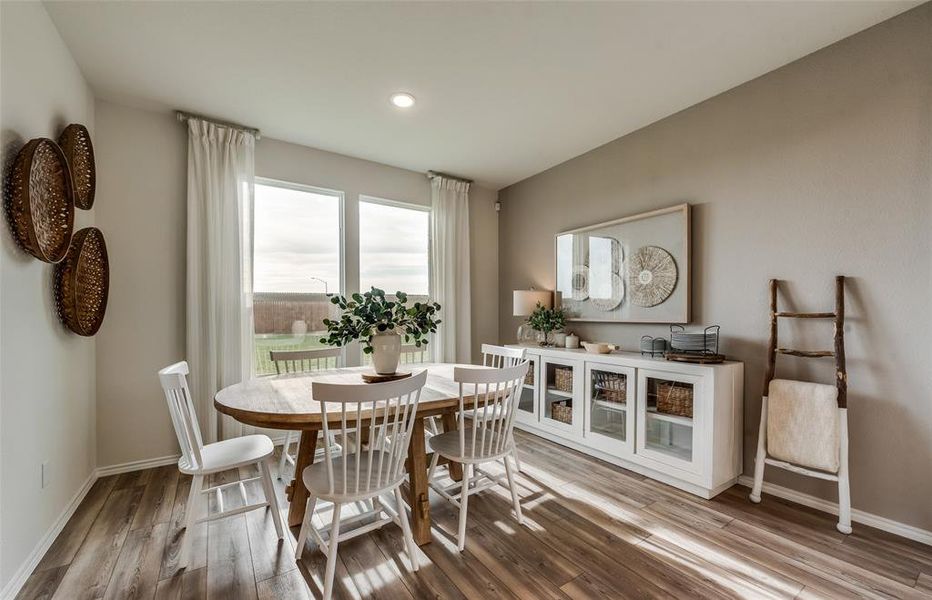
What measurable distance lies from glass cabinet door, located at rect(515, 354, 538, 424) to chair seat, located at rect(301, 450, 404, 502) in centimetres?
202

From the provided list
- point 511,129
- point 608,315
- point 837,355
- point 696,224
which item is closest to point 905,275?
point 837,355

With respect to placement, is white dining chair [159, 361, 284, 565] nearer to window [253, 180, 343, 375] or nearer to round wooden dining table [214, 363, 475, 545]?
round wooden dining table [214, 363, 475, 545]

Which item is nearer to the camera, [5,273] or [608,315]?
[5,273]

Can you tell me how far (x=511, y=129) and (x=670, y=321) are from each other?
6.77ft

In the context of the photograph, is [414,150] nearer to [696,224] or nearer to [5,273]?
[696,224]

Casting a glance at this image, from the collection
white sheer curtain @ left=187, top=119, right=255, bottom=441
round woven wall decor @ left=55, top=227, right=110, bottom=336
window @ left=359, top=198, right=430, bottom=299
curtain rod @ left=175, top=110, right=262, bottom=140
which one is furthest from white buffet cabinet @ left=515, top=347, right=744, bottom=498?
round woven wall decor @ left=55, top=227, right=110, bottom=336

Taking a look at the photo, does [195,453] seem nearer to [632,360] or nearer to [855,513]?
[632,360]

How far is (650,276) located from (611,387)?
3.19 feet

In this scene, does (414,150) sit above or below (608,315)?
above

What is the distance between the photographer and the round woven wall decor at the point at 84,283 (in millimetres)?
2230

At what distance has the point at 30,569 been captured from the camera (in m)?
1.80

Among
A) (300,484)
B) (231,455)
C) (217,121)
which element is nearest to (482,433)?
(300,484)

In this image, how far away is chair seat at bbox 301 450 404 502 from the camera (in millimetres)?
1655

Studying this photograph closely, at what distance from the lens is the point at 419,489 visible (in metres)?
2.11
